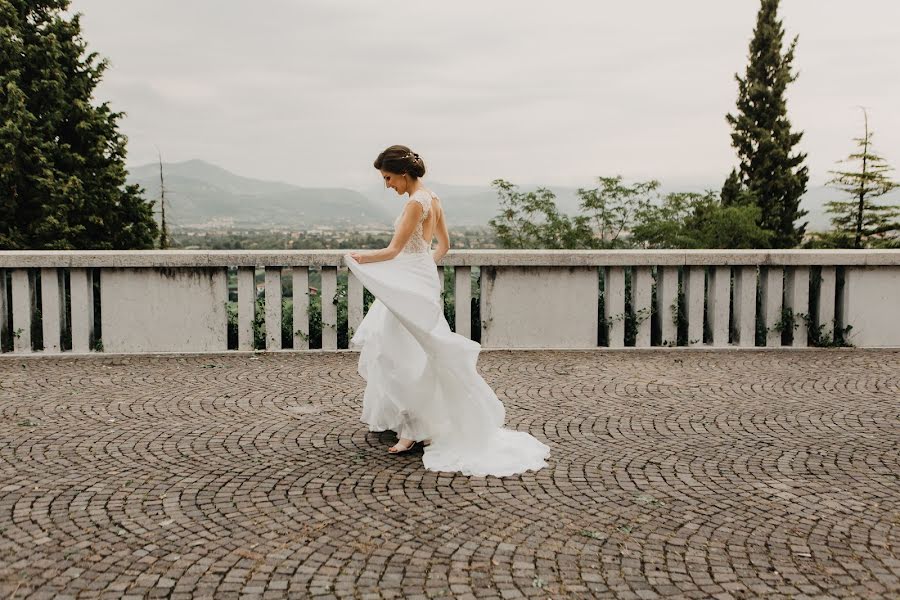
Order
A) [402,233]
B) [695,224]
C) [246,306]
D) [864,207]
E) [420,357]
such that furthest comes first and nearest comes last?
[864,207]
[695,224]
[246,306]
[420,357]
[402,233]

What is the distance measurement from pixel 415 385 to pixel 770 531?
232 centimetres

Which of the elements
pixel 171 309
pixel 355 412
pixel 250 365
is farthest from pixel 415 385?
pixel 171 309

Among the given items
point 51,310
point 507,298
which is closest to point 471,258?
point 507,298

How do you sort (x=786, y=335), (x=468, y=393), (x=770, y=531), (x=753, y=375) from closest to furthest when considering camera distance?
(x=770, y=531), (x=468, y=393), (x=753, y=375), (x=786, y=335)

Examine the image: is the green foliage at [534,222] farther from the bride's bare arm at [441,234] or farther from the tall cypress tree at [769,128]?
the tall cypress tree at [769,128]

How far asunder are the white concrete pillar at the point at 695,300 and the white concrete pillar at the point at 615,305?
31.4 inches

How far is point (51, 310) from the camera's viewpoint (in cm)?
904

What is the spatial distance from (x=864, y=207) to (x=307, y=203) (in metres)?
47.7

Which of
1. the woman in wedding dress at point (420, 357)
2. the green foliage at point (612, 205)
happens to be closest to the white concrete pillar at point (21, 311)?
the woman in wedding dress at point (420, 357)

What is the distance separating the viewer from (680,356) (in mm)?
9172

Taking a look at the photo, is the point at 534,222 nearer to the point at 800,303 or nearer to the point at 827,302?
the point at 800,303

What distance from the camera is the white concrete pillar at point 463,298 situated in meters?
9.45

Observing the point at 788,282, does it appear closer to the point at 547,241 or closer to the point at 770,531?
the point at 770,531

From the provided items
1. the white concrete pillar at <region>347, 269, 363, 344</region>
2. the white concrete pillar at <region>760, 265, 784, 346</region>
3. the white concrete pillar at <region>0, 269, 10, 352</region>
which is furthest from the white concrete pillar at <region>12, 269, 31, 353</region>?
the white concrete pillar at <region>760, 265, 784, 346</region>
